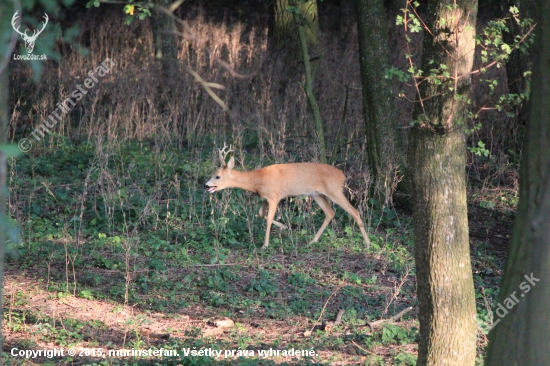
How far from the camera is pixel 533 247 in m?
3.94

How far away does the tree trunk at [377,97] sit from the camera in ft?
32.5

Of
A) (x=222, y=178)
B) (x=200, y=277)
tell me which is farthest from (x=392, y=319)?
(x=222, y=178)

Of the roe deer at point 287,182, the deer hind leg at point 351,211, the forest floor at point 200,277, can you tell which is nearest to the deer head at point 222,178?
A: the roe deer at point 287,182

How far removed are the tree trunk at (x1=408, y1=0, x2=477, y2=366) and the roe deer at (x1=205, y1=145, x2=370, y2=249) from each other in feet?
14.6

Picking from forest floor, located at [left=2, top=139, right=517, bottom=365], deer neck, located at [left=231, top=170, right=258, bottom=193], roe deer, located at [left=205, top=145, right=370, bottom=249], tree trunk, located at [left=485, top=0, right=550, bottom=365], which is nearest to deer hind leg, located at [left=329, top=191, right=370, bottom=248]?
roe deer, located at [left=205, top=145, right=370, bottom=249]

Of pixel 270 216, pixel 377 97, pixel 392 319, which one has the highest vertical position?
pixel 377 97

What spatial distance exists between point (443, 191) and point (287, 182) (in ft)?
15.7

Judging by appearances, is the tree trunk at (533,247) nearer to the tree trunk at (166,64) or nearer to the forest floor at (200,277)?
the forest floor at (200,277)

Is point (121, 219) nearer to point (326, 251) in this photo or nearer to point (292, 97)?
point (326, 251)

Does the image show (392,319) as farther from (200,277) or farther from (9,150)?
(9,150)

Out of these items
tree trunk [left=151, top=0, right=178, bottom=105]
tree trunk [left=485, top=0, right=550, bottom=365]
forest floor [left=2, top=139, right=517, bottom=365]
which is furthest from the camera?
tree trunk [left=151, top=0, right=178, bottom=105]

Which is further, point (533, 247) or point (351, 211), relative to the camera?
point (351, 211)

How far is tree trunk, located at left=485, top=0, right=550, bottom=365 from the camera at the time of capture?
3906 millimetres

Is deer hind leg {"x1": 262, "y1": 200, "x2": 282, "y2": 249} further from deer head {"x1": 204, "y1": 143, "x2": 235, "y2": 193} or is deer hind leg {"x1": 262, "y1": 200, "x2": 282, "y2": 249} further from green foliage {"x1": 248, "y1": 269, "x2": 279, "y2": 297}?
green foliage {"x1": 248, "y1": 269, "x2": 279, "y2": 297}
